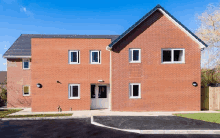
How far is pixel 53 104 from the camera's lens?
43.7ft

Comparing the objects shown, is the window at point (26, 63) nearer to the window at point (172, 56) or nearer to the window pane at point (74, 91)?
the window pane at point (74, 91)

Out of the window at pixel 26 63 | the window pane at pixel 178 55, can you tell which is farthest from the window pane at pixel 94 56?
the window at pixel 26 63

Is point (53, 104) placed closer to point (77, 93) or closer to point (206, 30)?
point (77, 93)

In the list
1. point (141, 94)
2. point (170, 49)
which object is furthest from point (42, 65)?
point (170, 49)

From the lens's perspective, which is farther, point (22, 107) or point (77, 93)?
point (22, 107)

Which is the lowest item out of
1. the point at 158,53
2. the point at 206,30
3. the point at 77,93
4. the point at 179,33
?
the point at 77,93

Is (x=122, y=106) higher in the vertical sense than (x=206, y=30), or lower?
lower

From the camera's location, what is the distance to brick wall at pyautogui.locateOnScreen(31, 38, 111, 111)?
13.3 m

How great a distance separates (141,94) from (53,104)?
24.0 feet

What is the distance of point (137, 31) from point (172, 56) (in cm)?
353

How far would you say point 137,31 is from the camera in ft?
42.3

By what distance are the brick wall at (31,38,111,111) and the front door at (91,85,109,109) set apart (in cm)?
62

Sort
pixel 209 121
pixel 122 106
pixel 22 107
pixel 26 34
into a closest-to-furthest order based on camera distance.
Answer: pixel 209 121 < pixel 122 106 < pixel 22 107 < pixel 26 34

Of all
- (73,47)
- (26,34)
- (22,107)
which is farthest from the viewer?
(26,34)
